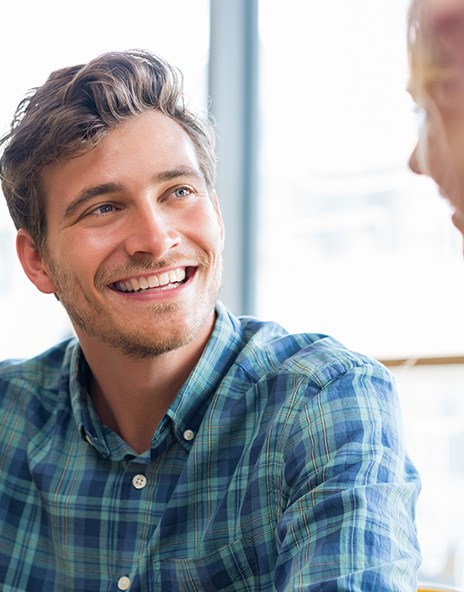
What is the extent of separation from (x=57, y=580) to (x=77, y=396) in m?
0.36

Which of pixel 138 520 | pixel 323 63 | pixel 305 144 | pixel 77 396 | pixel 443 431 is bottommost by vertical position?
pixel 443 431

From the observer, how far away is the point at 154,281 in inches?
72.1

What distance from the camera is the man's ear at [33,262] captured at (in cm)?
206

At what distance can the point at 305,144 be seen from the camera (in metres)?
3.14

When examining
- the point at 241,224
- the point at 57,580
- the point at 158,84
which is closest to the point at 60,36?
the point at 241,224

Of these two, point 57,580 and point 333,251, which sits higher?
point 333,251

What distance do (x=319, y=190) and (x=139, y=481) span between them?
1551 mm

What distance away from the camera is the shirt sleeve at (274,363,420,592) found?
1371 millimetres

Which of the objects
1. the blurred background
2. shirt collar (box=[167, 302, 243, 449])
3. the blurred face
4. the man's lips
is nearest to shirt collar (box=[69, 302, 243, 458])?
shirt collar (box=[167, 302, 243, 449])

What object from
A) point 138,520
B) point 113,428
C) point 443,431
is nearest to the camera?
point 138,520

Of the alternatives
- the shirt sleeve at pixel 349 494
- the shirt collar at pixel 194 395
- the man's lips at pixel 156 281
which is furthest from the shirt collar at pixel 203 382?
the shirt sleeve at pixel 349 494

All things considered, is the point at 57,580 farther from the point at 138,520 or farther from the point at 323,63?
the point at 323,63

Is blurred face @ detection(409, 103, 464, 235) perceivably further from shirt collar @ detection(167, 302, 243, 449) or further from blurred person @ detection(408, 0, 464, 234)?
shirt collar @ detection(167, 302, 243, 449)

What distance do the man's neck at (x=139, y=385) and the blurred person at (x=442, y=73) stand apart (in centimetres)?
125
